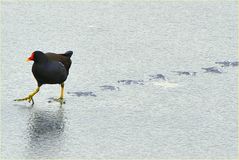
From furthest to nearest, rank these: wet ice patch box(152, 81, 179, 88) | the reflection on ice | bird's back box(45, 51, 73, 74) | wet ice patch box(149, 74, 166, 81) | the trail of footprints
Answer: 1. wet ice patch box(149, 74, 166, 81)
2. wet ice patch box(152, 81, 179, 88)
3. the trail of footprints
4. bird's back box(45, 51, 73, 74)
5. the reflection on ice

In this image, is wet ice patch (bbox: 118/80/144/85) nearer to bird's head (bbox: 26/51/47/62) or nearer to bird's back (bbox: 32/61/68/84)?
bird's back (bbox: 32/61/68/84)

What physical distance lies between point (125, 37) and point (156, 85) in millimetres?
4017

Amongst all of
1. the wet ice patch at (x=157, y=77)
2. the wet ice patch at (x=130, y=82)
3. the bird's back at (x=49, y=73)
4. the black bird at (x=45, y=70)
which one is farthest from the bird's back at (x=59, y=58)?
the wet ice patch at (x=157, y=77)

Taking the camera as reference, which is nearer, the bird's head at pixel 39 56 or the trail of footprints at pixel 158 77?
the bird's head at pixel 39 56

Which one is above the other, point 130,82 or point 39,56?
point 39,56

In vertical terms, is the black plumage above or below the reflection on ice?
above

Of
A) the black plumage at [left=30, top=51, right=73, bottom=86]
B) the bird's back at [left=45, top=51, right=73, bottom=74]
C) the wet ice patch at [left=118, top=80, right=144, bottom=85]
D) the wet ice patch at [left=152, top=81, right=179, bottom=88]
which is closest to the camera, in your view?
the black plumage at [left=30, top=51, right=73, bottom=86]

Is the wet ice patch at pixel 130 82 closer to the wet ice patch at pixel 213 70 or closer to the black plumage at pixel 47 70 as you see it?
the black plumage at pixel 47 70

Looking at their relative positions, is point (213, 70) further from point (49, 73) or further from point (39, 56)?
point (39, 56)

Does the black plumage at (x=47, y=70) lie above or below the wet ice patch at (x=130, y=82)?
above

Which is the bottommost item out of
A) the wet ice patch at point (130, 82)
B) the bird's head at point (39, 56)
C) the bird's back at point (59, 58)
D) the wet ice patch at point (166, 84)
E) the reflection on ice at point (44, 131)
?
the reflection on ice at point (44, 131)

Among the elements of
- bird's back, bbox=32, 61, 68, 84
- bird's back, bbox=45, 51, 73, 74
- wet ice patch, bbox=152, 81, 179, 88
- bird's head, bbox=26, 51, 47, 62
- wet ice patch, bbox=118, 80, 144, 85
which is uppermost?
bird's head, bbox=26, 51, 47, 62

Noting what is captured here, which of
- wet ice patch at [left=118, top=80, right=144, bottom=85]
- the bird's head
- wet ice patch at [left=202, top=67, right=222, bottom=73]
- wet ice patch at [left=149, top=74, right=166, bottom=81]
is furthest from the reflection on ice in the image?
wet ice patch at [left=202, top=67, right=222, bottom=73]

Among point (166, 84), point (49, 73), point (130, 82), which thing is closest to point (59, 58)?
point (49, 73)
